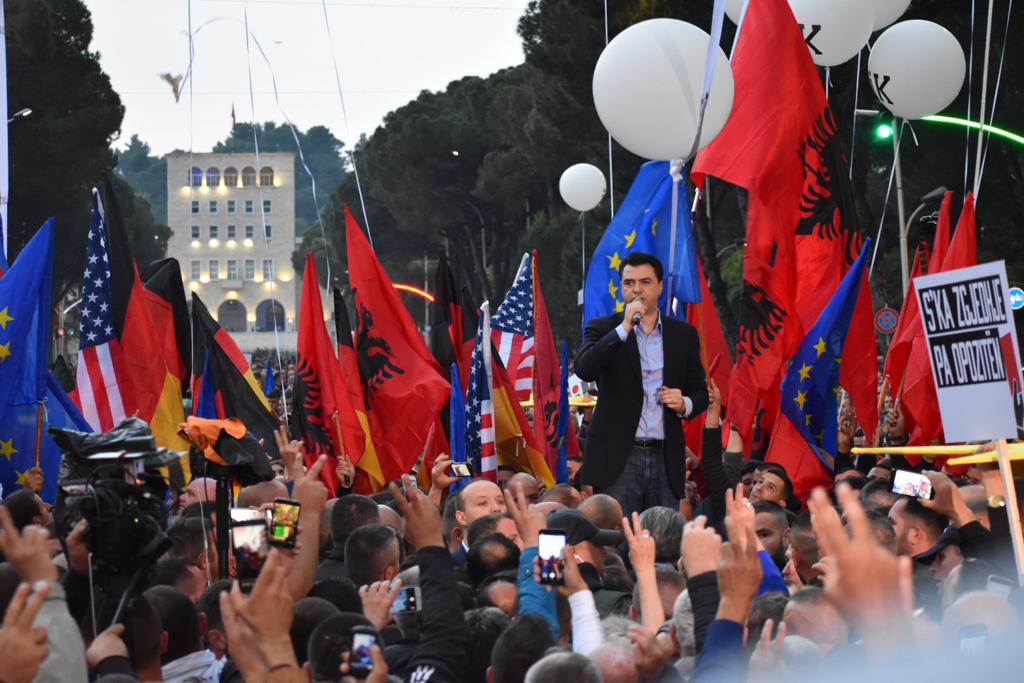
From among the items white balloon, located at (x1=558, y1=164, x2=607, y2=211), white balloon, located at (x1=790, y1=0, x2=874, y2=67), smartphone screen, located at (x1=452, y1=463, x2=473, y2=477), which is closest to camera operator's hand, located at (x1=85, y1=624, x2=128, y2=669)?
smartphone screen, located at (x1=452, y1=463, x2=473, y2=477)

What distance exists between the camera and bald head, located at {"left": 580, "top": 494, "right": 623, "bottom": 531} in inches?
243

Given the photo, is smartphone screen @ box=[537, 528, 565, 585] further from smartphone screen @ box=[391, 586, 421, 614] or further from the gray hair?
the gray hair

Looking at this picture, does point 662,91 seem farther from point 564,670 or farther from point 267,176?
point 267,176

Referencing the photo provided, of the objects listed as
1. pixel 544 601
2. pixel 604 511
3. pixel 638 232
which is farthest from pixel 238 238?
pixel 544 601

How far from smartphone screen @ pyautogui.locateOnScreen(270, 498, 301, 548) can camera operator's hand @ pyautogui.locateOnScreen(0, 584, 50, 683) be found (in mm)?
832

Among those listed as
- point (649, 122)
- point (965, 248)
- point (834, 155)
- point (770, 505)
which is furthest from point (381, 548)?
point (965, 248)

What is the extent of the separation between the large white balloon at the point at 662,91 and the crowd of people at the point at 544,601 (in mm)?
2291

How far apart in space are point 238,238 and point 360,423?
11717cm

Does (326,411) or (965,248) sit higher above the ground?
(965,248)

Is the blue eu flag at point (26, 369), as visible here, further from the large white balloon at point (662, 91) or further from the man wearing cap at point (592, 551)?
the man wearing cap at point (592, 551)

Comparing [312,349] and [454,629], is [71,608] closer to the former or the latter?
[454,629]

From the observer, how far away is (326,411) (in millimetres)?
10391

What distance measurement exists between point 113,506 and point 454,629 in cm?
96

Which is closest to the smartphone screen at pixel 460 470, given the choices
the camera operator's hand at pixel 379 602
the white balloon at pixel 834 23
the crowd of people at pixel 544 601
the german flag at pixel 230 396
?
the crowd of people at pixel 544 601
